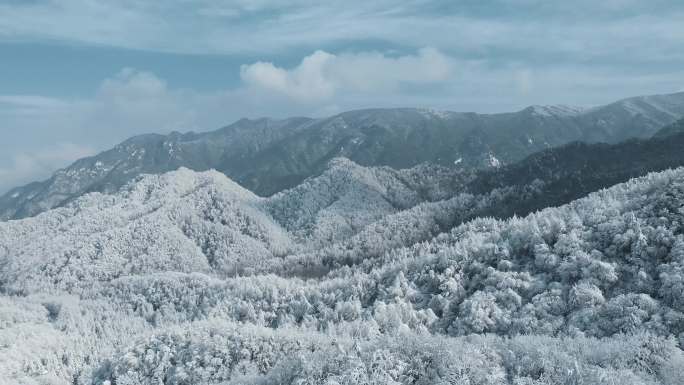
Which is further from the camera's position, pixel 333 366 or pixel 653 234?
pixel 653 234

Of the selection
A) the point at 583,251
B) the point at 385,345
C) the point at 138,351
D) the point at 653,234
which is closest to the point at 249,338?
the point at 138,351

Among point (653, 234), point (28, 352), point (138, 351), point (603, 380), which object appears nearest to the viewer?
point (603, 380)

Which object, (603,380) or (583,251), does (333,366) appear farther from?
(583,251)

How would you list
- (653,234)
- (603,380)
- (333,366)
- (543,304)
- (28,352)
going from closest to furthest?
1. (603,380)
2. (333,366)
3. (543,304)
4. (653,234)
5. (28,352)

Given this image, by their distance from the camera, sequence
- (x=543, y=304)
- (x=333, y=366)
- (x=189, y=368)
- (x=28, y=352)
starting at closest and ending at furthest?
(x=333, y=366) < (x=189, y=368) < (x=543, y=304) < (x=28, y=352)

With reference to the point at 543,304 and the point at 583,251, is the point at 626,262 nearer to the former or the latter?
the point at 583,251

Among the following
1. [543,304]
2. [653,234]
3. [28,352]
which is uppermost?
[653,234]

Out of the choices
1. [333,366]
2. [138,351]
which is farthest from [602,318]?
[138,351]

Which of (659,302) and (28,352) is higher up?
(659,302)

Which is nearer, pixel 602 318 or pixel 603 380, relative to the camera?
pixel 603 380
